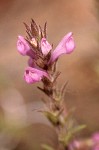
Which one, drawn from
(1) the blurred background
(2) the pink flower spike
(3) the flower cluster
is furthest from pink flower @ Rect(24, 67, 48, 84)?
(1) the blurred background

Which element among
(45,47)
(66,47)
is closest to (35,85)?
(66,47)

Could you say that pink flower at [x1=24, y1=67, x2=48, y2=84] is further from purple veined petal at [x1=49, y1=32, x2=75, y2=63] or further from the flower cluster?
purple veined petal at [x1=49, y1=32, x2=75, y2=63]

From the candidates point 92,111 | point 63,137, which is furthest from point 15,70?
point 63,137

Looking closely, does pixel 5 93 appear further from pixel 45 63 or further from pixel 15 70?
pixel 45 63

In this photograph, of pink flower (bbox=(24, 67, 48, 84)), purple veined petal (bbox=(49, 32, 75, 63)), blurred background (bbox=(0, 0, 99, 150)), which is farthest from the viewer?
blurred background (bbox=(0, 0, 99, 150))

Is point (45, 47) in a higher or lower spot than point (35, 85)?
higher

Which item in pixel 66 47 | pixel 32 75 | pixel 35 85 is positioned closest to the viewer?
pixel 32 75

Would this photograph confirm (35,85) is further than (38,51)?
Yes

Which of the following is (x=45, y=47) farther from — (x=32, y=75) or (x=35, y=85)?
(x=35, y=85)
